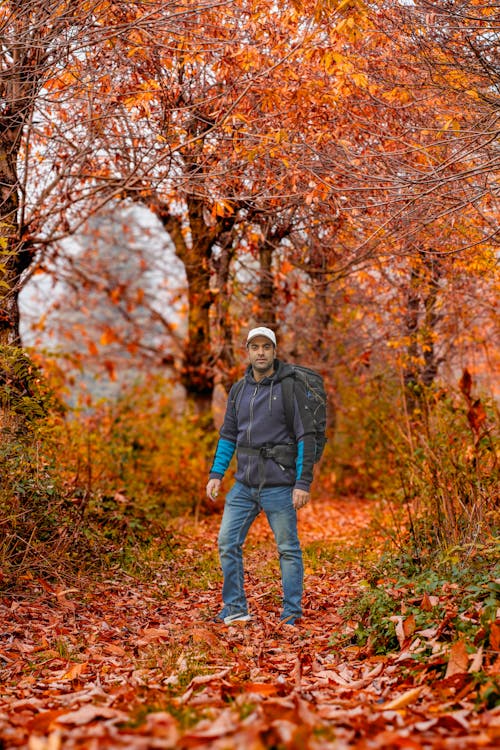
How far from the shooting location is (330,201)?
22.0ft

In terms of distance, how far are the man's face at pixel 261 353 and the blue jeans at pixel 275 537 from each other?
35.1 inches

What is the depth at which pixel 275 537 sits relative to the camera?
535cm

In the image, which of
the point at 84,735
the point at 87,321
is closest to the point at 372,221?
the point at 84,735

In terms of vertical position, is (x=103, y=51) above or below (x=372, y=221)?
above

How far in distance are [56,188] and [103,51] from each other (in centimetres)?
199

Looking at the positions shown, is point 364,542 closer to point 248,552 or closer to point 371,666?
point 248,552

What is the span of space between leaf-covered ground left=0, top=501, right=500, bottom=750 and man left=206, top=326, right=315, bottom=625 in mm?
279

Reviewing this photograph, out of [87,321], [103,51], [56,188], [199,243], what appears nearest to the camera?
[103,51]

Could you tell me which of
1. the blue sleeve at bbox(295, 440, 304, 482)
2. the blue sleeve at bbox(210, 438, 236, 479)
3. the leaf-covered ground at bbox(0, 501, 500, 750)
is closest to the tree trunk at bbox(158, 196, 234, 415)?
the blue sleeve at bbox(210, 438, 236, 479)

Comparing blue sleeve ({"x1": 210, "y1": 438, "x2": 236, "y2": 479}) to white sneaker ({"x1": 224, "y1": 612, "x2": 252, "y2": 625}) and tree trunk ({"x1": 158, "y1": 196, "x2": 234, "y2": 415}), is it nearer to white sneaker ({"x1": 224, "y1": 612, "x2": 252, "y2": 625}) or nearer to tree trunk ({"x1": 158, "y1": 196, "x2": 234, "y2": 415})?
white sneaker ({"x1": 224, "y1": 612, "x2": 252, "y2": 625})

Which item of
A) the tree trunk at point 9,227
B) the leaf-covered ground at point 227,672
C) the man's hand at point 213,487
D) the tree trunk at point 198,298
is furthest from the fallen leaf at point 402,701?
the tree trunk at point 198,298

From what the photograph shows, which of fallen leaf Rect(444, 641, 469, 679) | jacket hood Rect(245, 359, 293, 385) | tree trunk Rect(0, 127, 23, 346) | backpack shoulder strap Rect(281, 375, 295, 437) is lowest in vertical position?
fallen leaf Rect(444, 641, 469, 679)

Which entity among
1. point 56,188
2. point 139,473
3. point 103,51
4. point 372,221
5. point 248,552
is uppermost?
point 103,51

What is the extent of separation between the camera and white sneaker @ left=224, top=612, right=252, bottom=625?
5336mm
